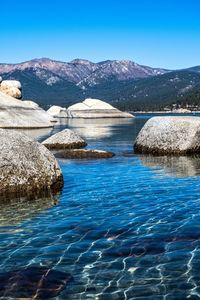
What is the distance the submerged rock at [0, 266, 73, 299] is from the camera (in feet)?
27.9

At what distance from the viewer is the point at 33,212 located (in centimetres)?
1472

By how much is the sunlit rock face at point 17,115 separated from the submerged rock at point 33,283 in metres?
53.5

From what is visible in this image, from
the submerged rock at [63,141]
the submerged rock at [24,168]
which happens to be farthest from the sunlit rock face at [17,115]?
the submerged rock at [24,168]

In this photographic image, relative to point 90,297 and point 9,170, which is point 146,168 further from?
point 90,297

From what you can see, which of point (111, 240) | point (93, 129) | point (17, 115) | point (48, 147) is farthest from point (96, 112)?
point (111, 240)

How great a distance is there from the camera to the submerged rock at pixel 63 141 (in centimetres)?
3697

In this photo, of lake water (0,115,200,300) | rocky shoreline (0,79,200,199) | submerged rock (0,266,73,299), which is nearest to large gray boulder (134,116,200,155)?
rocky shoreline (0,79,200,199)

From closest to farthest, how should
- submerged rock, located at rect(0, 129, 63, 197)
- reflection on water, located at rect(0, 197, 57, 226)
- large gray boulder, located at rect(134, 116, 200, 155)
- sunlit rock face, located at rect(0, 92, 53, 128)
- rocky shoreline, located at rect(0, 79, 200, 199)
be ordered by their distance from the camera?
reflection on water, located at rect(0, 197, 57, 226)
submerged rock, located at rect(0, 129, 63, 197)
rocky shoreline, located at rect(0, 79, 200, 199)
large gray boulder, located at rect(134, 116, 200, 155)
sunlit rock face, located at rect(0, 92, 53, 128)

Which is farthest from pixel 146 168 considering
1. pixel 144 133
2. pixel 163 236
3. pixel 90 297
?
pixel 90 297

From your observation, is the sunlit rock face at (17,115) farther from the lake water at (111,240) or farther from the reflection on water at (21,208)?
the reflection on water at (21,208)

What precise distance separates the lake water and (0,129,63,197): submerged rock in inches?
34.8

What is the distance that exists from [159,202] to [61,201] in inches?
140

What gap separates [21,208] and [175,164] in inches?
510

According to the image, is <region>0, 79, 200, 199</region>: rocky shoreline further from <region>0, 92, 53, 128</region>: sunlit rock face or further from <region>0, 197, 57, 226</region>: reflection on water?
<region>0, 197, 57, 226</region>: reflection on water
